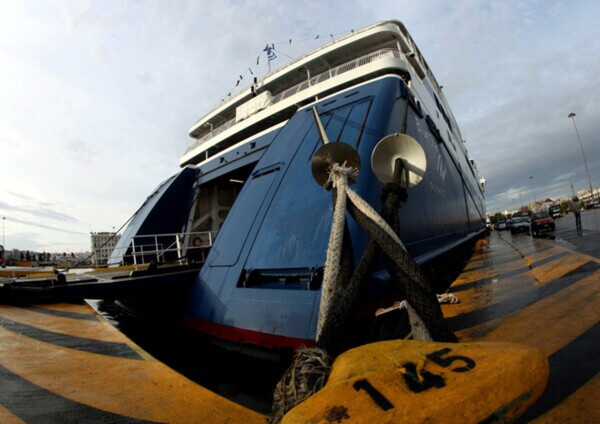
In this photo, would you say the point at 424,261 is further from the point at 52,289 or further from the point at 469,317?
the point at 52,289

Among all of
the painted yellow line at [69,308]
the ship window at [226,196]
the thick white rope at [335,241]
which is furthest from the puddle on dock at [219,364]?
the ship window at [226,196]

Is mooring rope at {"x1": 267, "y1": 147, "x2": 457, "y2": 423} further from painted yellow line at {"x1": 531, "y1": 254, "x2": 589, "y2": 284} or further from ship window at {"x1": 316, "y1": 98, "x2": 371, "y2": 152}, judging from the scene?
painted yellow line at {"x1": 531, "y1": 254, "x2": 589, "y2": 284}

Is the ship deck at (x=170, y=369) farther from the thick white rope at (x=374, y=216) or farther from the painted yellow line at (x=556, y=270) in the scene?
the thick white rope at (x=374, y=216)

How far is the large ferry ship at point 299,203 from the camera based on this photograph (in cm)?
388

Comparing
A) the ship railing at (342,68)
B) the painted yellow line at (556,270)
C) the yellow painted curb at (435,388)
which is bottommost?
the painted yellow line at (556,270)

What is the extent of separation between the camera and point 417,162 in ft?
7.59

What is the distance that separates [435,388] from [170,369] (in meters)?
2.50

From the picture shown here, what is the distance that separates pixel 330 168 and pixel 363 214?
571mm

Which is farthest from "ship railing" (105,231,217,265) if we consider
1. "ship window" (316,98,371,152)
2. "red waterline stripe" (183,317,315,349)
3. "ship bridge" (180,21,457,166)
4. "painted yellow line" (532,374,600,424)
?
"painted yellow line" (532,374,600,424)

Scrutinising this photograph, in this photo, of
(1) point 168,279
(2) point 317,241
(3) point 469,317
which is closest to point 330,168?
(2) point 317,241

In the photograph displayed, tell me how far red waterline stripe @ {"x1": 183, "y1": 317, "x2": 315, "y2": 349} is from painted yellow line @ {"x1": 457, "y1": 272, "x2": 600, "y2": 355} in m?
1.91

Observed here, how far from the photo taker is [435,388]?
1.11 metres

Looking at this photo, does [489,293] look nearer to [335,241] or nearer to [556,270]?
[556,270]

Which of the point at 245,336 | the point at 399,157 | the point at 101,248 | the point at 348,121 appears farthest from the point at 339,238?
the point at 101,248
